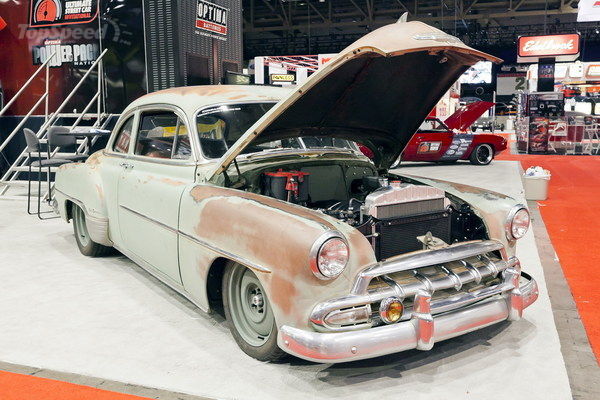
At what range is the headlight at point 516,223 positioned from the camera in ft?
10.5

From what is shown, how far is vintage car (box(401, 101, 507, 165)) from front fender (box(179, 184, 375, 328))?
32.8ft

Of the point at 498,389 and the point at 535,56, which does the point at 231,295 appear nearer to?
the point at 498,389

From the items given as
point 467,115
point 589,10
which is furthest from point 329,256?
point 589,10

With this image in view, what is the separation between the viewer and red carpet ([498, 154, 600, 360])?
388cm

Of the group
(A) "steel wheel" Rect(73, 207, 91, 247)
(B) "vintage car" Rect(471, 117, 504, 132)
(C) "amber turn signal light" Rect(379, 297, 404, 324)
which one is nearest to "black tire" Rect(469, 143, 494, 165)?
(A) "steel wheel" Rect(73, 207, 91, 247)

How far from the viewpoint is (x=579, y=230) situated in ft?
20.3

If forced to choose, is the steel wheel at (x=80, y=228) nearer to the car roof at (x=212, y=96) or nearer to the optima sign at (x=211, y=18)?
the car roof at (x=212, y=96)

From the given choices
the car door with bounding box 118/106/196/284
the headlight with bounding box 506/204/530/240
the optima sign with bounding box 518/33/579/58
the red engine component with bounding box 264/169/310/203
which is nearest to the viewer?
the headlight with bounding box 506/204/530/240

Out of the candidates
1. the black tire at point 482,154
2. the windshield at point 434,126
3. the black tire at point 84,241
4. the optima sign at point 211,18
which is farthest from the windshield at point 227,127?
the black tire at point 482,154

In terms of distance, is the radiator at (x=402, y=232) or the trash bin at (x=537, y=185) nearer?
the radiator at (x=402, y=232)

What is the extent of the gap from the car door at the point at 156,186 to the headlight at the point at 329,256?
1209 mm

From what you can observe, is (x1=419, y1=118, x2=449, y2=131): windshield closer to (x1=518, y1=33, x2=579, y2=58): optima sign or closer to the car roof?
(x1=518, y1=33, x2=579, y2=58): optima sign

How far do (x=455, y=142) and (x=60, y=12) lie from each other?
8.51 metres

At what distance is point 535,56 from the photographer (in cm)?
1669
